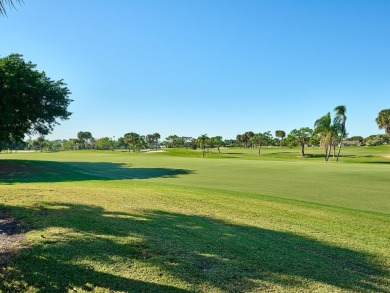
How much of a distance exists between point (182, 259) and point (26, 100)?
28.0m

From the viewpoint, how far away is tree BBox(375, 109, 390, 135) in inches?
3049

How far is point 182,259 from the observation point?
190 inches

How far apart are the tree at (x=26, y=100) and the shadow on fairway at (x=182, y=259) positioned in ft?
74.5

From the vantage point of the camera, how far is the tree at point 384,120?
7744cm

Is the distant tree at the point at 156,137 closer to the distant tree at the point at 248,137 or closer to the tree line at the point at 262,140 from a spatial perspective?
the tree line at the point at 262,140

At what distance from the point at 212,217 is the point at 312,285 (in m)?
4.25

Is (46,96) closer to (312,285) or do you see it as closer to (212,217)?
(212,217)

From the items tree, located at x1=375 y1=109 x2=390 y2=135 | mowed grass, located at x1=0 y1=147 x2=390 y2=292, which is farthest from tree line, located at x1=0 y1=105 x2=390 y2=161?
mowed grass, located at x1=0 y1=147 x2=390 y2=292

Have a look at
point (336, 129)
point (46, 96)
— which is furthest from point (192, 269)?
point (336, 129)

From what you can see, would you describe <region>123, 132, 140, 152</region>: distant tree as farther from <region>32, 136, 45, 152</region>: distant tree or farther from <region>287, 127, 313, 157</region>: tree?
<region>287, 127, 313, 157</region>: tree

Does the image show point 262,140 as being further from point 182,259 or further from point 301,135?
point 182,259

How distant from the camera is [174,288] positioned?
3.92m

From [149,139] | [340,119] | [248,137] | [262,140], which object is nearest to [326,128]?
[340,119]

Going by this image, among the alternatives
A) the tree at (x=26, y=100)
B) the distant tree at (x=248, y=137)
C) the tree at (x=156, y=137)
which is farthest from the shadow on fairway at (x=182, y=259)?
the tree at (x=156, y=137)
